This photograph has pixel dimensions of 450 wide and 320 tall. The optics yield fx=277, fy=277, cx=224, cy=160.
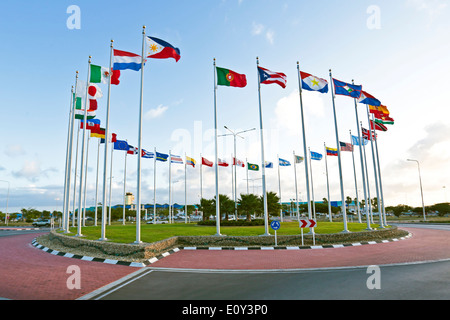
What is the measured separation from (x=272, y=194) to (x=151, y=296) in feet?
112

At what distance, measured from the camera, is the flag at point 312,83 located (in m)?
20.7

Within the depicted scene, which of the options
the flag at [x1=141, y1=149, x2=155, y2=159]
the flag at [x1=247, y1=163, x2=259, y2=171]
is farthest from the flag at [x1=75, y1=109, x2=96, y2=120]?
the flag at [x1=247, y1=163, x2=259, y2=171]

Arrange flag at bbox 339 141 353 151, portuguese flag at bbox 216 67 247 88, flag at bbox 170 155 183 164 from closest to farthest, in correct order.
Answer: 1. portuguese flag at bbox 216 67 247 88
2. flag at bbox 339 141 353 151
3. flag at bbox 170 155 183 164

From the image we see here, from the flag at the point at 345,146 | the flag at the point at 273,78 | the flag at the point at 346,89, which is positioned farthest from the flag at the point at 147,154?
the flag at the point at 346,89

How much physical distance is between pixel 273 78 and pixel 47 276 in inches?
696

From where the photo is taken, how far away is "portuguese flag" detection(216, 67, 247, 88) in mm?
19859

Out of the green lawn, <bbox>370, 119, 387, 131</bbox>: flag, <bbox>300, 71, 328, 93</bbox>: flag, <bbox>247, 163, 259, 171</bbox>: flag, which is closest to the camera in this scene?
the green lawn

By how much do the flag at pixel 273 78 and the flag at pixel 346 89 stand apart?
4.46 m

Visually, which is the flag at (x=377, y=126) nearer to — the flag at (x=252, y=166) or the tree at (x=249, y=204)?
the flag at (x=252, y=166)

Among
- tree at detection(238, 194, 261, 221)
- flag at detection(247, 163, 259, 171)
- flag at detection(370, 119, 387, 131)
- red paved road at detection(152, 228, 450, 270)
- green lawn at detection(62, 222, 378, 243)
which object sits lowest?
red paved road at detection(152, 228, 450, 270)

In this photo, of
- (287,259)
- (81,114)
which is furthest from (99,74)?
(287,259)

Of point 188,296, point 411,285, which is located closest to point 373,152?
point 411,285

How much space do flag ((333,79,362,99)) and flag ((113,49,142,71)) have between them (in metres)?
14.8

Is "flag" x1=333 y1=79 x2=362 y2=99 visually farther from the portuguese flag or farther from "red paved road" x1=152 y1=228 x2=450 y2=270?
"red paved road" x1=152 y1=228 x2=450 y2=270
